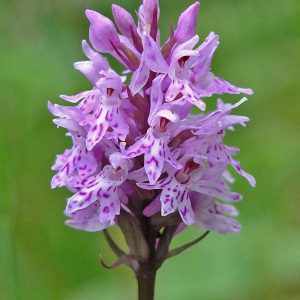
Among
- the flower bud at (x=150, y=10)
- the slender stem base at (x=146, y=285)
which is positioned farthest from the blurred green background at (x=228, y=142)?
the flower bud at (x=150, y=10)

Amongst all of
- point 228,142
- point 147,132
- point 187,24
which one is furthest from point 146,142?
point 228,142

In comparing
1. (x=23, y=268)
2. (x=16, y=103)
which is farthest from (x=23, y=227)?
(x=16, y=103)

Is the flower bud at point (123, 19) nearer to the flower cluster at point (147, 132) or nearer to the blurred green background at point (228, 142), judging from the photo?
the flower cluster at point (147, 132)

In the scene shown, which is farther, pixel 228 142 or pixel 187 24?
pixel 228 142

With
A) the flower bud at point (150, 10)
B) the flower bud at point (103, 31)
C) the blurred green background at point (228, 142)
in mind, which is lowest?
the blurred green background at point (228, 142)

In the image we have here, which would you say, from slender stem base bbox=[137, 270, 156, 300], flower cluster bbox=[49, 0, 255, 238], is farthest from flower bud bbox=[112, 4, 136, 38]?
slender stem base bbox=[137, 270, 156, 300]

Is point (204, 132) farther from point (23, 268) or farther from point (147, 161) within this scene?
point (23, 268)

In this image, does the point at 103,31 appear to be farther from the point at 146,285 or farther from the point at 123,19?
the point at 146,285
